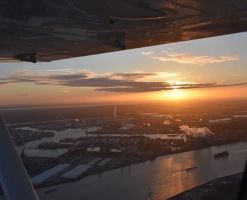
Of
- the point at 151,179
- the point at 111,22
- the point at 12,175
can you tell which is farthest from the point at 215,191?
the point at 111,22

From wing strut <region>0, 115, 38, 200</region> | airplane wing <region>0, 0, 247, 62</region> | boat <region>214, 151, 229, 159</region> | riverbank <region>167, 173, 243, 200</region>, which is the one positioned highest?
airplane wing <region>0, 0, 247, 62</region>

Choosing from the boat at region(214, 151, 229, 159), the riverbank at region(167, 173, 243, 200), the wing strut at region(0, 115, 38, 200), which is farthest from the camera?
the boat at region(214, 151, 229, 159)

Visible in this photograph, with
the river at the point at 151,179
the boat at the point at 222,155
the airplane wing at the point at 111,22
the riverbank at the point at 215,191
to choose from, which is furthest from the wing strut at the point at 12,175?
the boat at the point at 222,155

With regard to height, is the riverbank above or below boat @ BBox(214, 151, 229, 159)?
below

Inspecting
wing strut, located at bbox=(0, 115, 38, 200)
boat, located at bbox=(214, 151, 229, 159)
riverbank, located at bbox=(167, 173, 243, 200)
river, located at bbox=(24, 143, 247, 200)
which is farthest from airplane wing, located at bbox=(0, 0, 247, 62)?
boat, located at bbox=(214, 151, 229, 159)

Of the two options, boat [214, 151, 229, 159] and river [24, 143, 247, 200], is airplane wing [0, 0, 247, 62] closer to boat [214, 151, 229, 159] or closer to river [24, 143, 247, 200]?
river [24, 143, 247, 200]

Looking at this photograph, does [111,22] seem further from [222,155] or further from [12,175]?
[222,155]

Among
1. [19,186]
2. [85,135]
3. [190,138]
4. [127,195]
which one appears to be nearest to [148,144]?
[190,138]

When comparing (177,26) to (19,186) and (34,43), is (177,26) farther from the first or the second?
(19,186)
